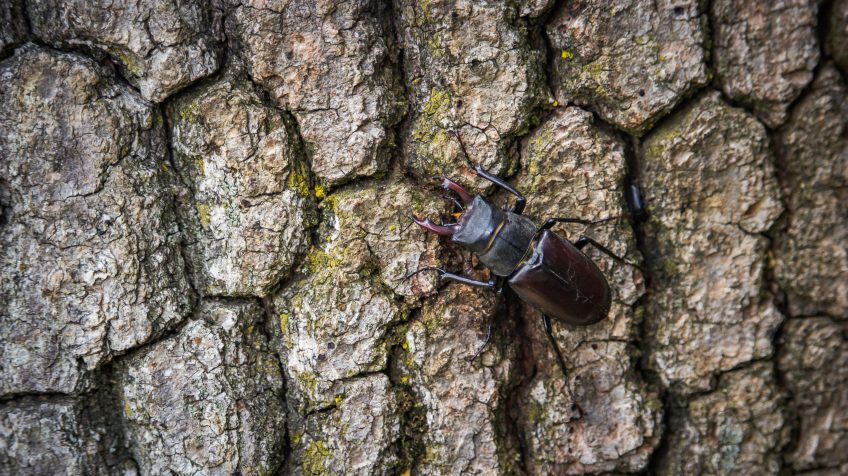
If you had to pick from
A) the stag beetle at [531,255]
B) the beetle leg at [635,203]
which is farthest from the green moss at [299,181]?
the beetle leg at [635,203]

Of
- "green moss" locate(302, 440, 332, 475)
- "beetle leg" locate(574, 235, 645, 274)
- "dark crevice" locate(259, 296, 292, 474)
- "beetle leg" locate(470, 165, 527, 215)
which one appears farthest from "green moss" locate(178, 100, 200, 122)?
"beetle leg" locate(574, 235, 645, 274)

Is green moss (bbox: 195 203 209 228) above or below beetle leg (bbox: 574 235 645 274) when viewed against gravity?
below

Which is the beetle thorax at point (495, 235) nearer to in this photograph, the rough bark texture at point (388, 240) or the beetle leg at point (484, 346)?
the rough bark texture at point (388, 240)

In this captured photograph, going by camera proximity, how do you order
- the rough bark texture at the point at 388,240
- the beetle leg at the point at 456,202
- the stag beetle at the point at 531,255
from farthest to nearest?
1. the beetle leg at the point at 456,202
2. the stag beetle at the point at 531,255
3. the rough bark texture at the point at 388,240

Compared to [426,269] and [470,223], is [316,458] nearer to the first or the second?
[426,269]

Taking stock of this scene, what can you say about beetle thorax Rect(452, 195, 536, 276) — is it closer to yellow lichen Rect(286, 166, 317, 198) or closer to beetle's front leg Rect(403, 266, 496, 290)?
beetle's front leg Rect(403, 266, 496, 290)
